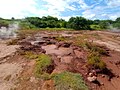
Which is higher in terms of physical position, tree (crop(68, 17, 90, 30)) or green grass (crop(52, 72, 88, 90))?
green grass (crop(52, 72, 88, 90))

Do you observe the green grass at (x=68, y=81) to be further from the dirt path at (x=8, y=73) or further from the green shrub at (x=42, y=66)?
the dirt path at (x=8, y=73)

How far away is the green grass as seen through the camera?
9.75 metres

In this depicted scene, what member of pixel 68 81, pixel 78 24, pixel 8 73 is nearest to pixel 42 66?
pixel 8 73

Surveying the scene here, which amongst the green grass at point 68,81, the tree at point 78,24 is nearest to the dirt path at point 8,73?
the green grass at point 68,81

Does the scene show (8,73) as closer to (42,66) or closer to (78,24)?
(42,66)

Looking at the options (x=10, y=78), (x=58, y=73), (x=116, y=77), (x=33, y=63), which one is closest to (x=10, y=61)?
(x=33, y=63)

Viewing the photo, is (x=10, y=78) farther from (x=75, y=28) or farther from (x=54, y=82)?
(x=75, y=28)

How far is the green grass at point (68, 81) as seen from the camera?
9.75 metres

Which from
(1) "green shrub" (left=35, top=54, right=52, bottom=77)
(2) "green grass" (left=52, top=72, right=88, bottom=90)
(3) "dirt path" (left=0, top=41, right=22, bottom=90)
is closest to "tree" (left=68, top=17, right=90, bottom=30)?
(3) "dirt path" (left=0, top=41, right=22, bottom=90)

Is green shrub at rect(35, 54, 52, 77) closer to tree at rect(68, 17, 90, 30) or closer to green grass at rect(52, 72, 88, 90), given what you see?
green grass at rect(52, 72, 88, 90)

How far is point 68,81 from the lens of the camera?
401 inches

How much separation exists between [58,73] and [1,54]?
709cm

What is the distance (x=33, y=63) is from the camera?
13414mm

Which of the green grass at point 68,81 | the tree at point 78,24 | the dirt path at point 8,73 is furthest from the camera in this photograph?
the tree at point 78,24
